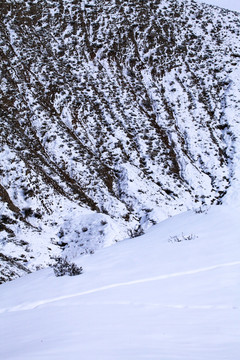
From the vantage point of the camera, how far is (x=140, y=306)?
3.65 metres

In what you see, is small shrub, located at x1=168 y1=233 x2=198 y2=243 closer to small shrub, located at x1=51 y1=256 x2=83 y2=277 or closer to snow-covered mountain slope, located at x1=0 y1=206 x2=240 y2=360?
snow-covered mountain slope, located at x1=0 y1=206 x2=240 y2=360

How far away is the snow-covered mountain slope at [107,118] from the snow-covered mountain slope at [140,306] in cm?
906

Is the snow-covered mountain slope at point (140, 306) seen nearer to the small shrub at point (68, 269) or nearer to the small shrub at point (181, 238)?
the small shrub at point (181, 238)

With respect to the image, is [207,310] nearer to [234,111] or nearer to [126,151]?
[126,151]

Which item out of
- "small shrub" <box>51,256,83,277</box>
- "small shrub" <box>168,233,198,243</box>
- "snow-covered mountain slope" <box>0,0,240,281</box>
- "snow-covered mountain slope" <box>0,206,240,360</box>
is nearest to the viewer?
"snow-covered mountain slope" <box>0,206,240,360</box>

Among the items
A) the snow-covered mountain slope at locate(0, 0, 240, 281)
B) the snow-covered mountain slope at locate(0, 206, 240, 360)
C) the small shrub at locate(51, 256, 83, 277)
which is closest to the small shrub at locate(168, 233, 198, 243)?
the snow-covered mountain slope at locate(0, 206, 240, 360)

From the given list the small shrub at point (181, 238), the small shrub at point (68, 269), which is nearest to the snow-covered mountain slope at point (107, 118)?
the small shrub at point (68, 269)

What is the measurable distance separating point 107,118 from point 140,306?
28.3 m

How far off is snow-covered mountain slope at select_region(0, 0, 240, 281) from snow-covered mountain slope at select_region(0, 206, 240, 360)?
9.06 m

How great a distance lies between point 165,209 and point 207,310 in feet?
66.8

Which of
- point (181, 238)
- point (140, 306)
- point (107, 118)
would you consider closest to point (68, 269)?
point (181, 238)

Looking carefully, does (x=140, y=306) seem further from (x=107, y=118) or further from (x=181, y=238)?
(x=107, y=118)

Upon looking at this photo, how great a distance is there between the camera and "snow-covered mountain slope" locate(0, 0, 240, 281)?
2123cm

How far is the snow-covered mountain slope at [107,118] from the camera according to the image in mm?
21234
